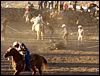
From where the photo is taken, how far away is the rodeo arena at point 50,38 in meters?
13.9

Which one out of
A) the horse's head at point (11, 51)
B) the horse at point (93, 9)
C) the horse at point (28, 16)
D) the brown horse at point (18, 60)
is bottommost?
the brown horse at point (18, 60)

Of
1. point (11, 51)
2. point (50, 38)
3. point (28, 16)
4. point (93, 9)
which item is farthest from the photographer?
point (93, 9)

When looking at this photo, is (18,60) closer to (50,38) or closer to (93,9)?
(50,38)

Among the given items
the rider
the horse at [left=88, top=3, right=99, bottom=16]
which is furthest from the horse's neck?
the horse at [left=88, top=3, right=99, bottom=16]

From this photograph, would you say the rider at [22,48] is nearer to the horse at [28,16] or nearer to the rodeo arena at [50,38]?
the rodeo arena at [50,38]

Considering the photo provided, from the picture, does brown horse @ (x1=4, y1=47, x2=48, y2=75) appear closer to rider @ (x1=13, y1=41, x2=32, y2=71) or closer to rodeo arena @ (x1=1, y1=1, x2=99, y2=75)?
rodeo arena @ (x1=1, y1=1, x2=99, y2=75)

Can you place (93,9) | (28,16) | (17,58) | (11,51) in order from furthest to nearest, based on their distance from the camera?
(93,9), (28,16), (17,58), (11,51)

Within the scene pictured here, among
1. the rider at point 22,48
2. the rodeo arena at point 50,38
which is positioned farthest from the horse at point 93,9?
the rider at point 22,48

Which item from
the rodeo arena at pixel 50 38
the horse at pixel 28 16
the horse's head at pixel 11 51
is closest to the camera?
the horse's head at pixel 11 51

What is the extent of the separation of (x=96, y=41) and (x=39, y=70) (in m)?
9.38

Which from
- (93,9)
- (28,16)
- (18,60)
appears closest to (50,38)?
(28,16)

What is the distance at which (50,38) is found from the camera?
23.3 metres

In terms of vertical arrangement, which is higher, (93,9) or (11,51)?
(93,9)

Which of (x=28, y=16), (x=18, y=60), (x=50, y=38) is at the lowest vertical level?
(x=18, y=60)
